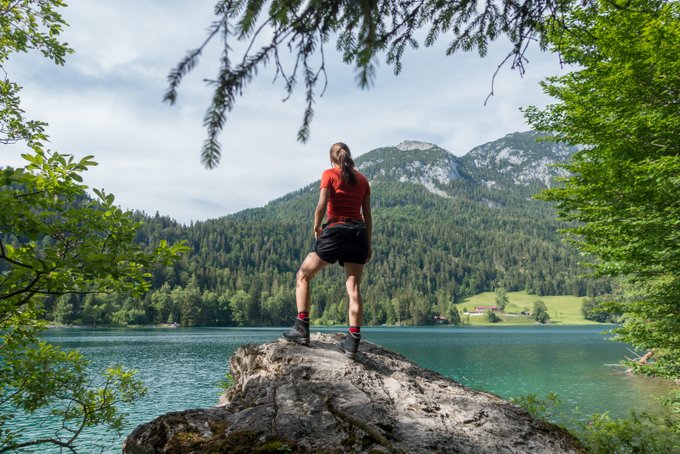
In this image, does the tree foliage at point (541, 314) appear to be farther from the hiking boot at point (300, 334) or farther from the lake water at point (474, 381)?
the hiking boot at point (300, 334)

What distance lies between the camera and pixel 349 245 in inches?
217

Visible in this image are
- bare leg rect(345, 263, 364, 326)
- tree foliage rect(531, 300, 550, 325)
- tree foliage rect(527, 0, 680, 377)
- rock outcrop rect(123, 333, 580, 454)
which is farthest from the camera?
tree foliage rect(531, 300, 550, 325)

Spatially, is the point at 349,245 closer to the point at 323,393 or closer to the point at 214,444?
the point at 323,393

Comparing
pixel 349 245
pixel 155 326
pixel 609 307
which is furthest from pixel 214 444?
pixel 155 326

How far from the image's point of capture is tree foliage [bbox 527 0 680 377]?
8.77 meters

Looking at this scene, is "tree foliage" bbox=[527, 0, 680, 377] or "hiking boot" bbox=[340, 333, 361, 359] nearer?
"hiking boot" bbox=[340, 333, 361, 359]

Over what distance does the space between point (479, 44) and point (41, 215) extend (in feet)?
15.3

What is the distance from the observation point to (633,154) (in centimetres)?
984

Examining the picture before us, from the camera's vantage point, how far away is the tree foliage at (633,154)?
877 cm

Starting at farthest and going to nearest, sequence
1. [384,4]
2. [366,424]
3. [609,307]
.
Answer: [609,307] < [366,424] < [384,4]

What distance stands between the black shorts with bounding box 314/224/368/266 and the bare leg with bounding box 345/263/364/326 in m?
0.13

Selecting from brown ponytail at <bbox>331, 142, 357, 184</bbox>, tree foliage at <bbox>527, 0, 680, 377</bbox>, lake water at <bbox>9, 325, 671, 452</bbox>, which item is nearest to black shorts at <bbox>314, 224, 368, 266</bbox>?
brown ponytail at <bbox>331, 142, 357, 184</bbox>

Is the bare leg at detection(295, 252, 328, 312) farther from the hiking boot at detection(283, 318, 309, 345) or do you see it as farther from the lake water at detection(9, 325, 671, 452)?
the lake water at detection(9, 325, 671, 452)

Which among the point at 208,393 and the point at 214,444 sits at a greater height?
the point at 214,444
